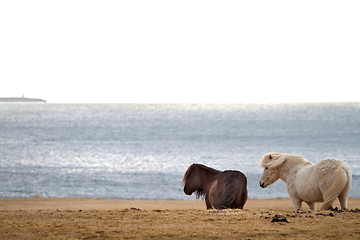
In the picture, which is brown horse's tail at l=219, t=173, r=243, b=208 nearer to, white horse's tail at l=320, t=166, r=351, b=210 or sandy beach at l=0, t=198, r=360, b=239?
sandy beach at l=0, t=198, r=360, b=239

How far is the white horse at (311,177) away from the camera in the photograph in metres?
7.45

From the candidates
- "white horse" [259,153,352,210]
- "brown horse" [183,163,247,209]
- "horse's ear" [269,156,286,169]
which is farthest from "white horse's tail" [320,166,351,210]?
"brown horse" [183,163,247,209]

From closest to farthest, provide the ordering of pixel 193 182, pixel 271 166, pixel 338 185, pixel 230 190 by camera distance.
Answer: pixel 338 185
pixel 230 190
pixel 193 182
pixel 271 166

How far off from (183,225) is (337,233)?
1935 mm

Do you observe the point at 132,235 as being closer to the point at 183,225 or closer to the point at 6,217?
the point at 183,225

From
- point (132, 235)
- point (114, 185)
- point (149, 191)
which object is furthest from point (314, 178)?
point (114, 185)

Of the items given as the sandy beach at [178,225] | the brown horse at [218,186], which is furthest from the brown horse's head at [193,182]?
the sandy beach at [178,225]

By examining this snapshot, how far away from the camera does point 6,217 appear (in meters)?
7.12

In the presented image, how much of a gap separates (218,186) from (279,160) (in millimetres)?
1285

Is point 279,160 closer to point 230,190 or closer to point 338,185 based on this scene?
point 230,190

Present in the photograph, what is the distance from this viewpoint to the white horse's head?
8.53 m

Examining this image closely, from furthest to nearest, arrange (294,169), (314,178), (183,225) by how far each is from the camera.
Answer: (294,169) < (314,178) < (183,225)

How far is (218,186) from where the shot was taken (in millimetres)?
8062

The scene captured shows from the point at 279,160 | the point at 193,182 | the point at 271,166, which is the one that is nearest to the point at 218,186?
the point at 193,182
